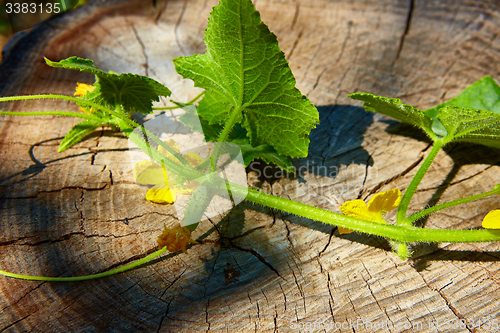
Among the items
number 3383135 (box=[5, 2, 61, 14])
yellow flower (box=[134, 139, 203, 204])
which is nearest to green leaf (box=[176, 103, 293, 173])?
yellow flower (box=[134, 139, 203, 204])

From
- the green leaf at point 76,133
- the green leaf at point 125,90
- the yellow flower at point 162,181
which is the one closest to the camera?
the green leaf at point 125,90

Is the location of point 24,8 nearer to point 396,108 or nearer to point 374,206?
point 396,108

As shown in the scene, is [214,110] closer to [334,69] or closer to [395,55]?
[334,69]

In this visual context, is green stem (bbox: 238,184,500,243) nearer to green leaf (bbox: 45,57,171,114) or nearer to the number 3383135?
green leaf (bbox: 45,57,171,114)

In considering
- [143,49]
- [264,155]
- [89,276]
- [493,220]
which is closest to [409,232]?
[493,220]

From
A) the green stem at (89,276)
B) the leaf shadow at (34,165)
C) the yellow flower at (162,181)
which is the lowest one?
the green stem at (89,276)

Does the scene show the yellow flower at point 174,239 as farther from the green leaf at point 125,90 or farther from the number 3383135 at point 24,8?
the number 3383135 at point 24,8

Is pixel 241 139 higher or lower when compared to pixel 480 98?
lower

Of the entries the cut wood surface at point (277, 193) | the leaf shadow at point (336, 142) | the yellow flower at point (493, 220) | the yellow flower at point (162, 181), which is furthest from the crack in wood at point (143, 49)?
the yellow flower at point (493, 220)
